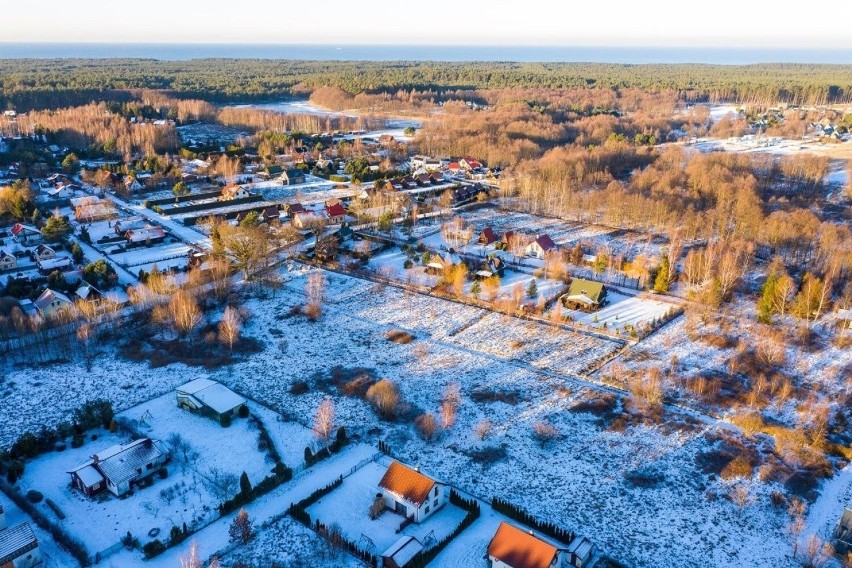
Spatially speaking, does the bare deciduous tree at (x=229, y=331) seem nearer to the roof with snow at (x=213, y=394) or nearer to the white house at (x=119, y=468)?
the roof with snow at (x=213, y=394)

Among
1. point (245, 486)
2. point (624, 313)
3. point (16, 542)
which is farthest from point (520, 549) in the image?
point (624, 313)

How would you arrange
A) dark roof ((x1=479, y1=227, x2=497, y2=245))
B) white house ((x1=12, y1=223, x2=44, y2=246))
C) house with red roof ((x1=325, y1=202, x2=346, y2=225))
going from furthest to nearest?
house with red roof ((x1=325, y1=202, x2=346, y2=225))
dark roof ((x1=479, y1=227, x2=497, y2=245))
white house ((x1=12, y1=223, x2=44, y2=246))

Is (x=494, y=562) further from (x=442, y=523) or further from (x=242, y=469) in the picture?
(x=242, y=469)

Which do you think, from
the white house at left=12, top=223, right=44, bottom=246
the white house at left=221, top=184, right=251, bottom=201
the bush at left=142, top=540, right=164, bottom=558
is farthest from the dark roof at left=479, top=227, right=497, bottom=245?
the white house at left=12, top=223, right=44, bottom=246

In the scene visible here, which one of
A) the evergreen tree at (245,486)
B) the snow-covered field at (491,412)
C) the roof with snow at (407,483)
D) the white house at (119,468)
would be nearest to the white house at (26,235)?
the snow-covered field at (491,412)

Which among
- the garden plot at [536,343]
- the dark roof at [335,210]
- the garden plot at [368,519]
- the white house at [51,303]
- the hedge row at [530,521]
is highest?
the dark roof at [335,210]

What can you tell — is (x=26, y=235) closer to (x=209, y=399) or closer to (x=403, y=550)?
(x=209, y=399)

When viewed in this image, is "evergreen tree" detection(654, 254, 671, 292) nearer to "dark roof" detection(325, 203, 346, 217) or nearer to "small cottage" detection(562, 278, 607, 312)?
"small cottage" detection(562, 278, 607, 312)
